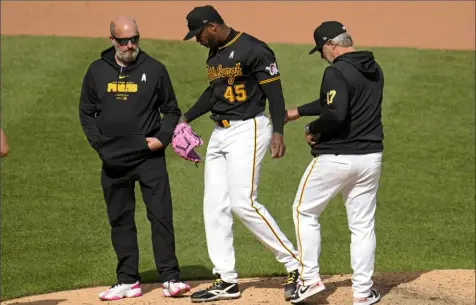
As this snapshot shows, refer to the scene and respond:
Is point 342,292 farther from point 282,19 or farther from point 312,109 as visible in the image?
point 282,19

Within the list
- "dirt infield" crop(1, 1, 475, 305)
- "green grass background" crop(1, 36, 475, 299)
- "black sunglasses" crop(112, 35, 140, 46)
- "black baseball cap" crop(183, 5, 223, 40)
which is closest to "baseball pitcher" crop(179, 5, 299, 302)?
"black baseball cap" crop(183, 5, 223, 40)

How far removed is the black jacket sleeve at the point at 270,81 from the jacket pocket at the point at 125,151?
3.04ft

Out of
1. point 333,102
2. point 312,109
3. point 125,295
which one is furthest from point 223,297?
point 333,102

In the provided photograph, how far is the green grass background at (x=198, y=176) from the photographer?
28.7 ft

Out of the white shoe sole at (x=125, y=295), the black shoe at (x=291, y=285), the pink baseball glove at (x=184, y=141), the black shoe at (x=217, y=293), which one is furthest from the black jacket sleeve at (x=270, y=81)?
the white shoe sole at (x=125, y=295)

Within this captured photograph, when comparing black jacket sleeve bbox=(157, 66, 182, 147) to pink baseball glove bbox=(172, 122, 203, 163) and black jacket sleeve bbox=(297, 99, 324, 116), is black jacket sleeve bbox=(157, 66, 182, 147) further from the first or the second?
black jacket sleeve bbox=(297, 99, 324, 116)

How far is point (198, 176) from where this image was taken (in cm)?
1105

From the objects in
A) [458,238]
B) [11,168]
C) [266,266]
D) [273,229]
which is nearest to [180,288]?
[273,229]

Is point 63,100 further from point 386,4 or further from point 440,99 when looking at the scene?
point 386,4

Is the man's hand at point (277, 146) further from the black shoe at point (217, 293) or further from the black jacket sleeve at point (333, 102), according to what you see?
the black shoe at point (217, 293)

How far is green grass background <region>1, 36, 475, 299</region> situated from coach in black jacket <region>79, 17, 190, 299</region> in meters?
1.01

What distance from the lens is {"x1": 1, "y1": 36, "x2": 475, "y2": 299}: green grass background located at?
345 inches

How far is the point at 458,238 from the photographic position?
9.42 m

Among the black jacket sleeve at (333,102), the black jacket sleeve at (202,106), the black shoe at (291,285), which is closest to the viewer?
the black jacket sleeve at (333,102)
